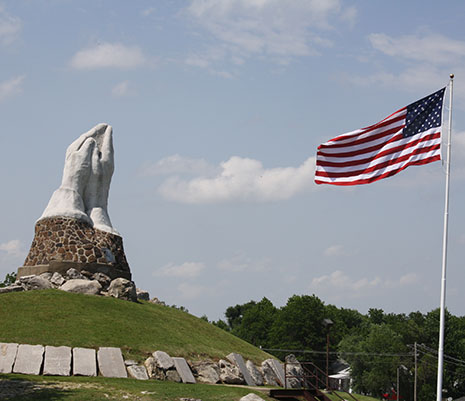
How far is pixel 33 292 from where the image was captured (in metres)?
33.1

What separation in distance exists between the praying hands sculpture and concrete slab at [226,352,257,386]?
43.5ft

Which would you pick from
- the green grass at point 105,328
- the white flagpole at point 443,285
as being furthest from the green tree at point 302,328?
the white flagpole at point 443,285

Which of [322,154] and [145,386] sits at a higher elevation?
[322,154]

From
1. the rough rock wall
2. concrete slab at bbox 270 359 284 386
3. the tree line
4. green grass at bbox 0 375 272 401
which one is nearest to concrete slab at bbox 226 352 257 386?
concrete slab at bbox 270 359 284 386

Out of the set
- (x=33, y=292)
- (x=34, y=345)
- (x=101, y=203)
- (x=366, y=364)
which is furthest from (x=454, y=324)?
(x=34, y=345)

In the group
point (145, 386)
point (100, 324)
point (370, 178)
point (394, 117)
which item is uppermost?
point (394, 117)

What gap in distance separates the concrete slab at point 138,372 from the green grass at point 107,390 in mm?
941

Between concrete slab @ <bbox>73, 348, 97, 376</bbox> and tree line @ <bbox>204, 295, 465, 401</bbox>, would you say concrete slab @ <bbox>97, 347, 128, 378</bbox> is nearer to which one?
concrete slab @ <bbox>73, 348, 97, 376</bbox>

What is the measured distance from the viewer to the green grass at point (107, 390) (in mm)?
19953

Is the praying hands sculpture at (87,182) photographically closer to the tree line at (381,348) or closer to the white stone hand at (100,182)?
the white stone hand at (100,182)

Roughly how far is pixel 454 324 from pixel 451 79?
58.7 meters

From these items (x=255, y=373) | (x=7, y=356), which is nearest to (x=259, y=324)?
(x=255, y=373)

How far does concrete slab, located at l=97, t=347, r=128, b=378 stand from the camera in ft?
81.4

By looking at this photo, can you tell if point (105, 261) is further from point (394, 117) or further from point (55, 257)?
point (394, 117)
